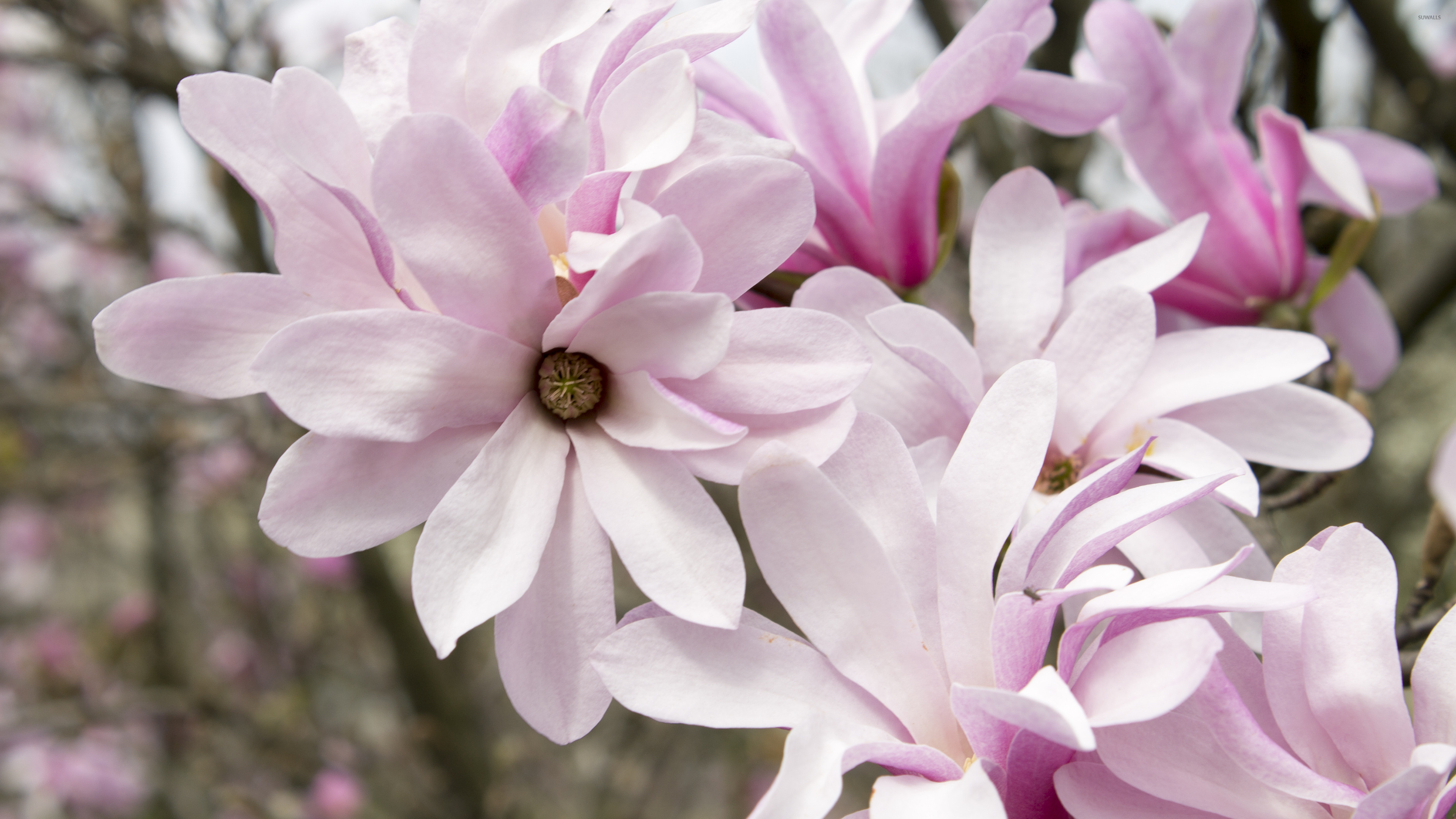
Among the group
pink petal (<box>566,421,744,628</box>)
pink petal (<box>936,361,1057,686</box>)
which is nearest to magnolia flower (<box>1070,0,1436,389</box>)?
pink petal (<box>936,361,1057,686</box>)

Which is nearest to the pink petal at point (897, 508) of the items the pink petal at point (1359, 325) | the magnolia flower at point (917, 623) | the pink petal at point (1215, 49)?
the magnolia flower at point (917, 623)

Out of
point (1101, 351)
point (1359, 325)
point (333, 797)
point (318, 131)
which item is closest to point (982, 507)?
point (1101, 351)

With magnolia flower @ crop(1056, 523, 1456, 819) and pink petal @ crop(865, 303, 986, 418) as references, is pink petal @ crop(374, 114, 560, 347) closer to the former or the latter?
pink petal @ crop(865, 303, 986, 418)

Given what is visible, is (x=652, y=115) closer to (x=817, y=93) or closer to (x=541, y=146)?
(x=541, y=146)

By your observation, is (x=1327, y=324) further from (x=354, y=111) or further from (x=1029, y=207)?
(x=354, y=111)

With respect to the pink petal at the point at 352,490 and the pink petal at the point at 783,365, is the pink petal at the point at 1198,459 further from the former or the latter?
the pink petal at the point at 352,490
